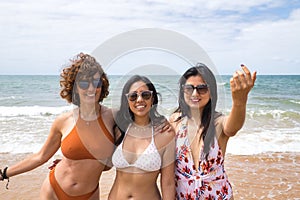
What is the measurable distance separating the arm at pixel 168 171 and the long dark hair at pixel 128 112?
0.74 feet

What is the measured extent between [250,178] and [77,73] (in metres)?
4.48

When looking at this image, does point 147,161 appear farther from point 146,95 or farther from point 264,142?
point 264,142

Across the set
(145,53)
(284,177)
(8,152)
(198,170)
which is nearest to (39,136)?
(8,152)

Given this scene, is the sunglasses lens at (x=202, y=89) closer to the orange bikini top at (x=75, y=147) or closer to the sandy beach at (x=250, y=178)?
the orange bikini top at (x=75, y=147)

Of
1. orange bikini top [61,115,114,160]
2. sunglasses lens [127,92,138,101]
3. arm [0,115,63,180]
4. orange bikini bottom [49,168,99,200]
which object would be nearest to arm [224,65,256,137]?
sunglasses lens [127,92,138,101]

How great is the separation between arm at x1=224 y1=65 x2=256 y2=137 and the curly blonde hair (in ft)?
3.63

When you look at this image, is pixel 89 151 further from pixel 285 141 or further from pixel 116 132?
pixel 285 141

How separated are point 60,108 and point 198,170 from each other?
14864mm

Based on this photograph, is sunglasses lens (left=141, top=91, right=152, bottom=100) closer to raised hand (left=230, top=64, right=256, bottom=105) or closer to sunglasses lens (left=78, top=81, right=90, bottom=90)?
sunglasses lens (left=78, top=81, right=90, bottom=90)

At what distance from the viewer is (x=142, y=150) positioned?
2523mm

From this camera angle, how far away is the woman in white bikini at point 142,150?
2.48 metres

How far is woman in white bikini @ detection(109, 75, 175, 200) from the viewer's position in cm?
248

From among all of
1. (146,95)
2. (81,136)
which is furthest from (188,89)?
(81,136)

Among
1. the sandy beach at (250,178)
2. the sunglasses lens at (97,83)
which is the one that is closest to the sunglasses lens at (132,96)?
the sunglasses lens at (97,83)
